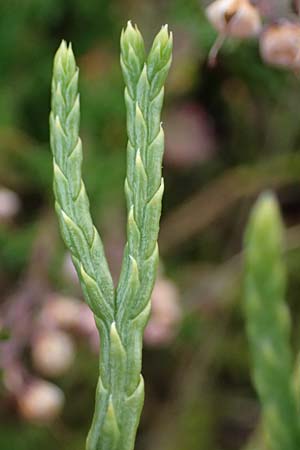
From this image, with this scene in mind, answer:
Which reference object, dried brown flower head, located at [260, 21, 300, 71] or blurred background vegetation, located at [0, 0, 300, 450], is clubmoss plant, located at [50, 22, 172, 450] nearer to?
dried brown flower head, located at [260, 21, 300, 71]

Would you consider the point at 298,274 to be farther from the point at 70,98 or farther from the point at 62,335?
the point at 70,98

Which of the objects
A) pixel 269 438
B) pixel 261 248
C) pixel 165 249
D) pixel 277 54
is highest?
pixel 165 249

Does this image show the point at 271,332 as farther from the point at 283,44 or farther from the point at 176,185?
the point at 176,185

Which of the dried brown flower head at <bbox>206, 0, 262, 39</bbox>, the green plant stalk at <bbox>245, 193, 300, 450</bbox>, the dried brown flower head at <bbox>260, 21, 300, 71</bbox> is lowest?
the green plant stalk at <bbox>245, 193, 300, 450</bbox>

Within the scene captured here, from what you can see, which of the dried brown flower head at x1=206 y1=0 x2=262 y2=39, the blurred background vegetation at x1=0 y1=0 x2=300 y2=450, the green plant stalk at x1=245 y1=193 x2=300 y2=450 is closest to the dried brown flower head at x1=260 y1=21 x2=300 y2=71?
the dried brown flower head at x1=206 y1=0 x2=262 y2=39

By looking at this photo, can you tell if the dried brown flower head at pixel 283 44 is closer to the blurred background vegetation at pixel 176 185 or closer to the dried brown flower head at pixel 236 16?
the dried brown flower head at pixel 236 16

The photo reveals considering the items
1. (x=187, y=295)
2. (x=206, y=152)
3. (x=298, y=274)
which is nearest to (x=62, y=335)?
(x=187, y=295)
